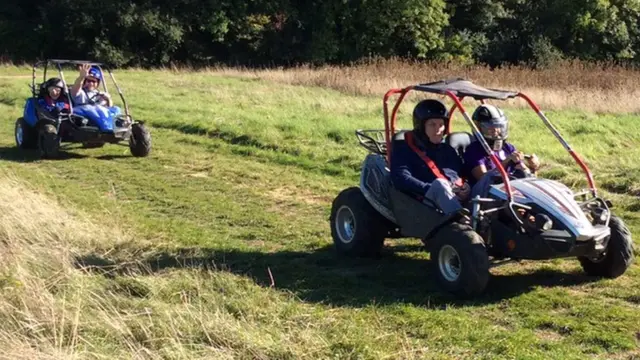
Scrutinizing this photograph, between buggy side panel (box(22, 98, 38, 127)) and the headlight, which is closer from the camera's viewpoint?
the headlight

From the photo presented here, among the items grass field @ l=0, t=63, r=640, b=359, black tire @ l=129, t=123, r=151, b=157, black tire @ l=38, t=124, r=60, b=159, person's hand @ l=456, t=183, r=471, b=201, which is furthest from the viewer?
black tire @ l=129, t=123, r=151, b=157

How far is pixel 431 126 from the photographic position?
688cm

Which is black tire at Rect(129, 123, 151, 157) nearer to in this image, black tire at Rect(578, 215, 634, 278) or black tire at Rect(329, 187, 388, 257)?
black tire at Rect(329, 187, 388, 257)

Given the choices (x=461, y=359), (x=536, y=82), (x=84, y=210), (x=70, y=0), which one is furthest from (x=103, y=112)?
(x=70, y=0)

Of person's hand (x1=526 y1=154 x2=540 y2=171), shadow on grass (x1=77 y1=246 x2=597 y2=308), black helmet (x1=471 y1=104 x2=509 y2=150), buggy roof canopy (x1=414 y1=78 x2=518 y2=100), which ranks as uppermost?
buggy roof canopy (x1=414 y1=78 x2=518 y2=100)

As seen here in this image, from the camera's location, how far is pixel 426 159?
22.3 feet

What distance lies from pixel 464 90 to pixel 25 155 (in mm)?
8769

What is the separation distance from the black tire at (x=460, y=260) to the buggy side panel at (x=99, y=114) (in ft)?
25.5

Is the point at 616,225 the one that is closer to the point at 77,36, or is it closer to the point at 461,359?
the point at 461,359

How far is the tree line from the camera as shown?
1620 inches

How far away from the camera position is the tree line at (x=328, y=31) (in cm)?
4116

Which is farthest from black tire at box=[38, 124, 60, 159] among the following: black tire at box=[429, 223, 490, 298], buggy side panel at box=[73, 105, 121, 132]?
black tire at box=[429, 223, 490, 298]

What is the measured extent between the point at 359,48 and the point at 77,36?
14190 mm

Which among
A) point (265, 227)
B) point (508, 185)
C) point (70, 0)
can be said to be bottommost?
point (265, 227)
